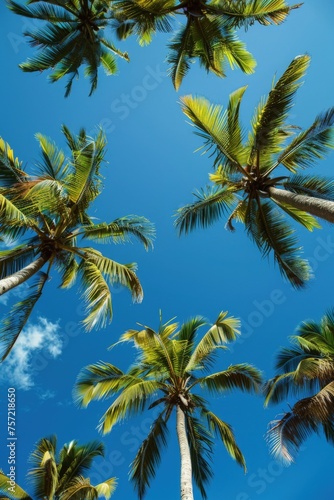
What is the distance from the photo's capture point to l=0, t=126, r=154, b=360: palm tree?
32.9 feet

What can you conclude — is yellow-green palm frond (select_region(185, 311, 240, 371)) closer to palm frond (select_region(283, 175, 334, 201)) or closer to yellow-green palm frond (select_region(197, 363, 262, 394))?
yellow-green palm frond (select_region(197, 363, 262, 394))

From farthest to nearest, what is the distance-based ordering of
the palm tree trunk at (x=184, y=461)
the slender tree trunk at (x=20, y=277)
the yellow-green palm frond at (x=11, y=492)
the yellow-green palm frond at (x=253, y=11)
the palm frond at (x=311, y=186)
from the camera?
the yellow-green palm frond at (x=11, y=492), the yellow-green palm frond at (x=253, y=11), the palm frond at (x=311, y=186), the palm tree trunk at (x=184, y=461), the slender tree trunk at (x=20, y=277)

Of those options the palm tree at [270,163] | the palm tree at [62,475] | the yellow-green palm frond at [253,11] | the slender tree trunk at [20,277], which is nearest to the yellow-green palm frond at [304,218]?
the palm tree at [270,163]

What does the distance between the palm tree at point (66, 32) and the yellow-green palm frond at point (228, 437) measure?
43.2 feet

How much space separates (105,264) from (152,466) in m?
5.64

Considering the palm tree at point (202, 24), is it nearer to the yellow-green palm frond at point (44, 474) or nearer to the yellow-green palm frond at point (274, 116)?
the yellow-green palm frond at point (274, 116)

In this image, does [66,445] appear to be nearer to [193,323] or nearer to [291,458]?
[193,323]

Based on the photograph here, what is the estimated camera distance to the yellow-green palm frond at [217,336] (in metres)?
11.8

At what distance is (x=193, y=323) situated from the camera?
1359cm

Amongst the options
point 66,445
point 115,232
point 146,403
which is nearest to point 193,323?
point 146,403

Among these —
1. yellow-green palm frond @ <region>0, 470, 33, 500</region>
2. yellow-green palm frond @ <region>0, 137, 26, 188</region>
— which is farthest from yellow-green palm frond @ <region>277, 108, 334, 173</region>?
yellow-green palm frond @ <region>0, 470, 33, 500</region>

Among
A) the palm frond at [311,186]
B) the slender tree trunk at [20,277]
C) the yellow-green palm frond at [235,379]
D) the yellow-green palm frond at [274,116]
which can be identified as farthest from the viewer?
the yellow-green palm frond at [235,379]

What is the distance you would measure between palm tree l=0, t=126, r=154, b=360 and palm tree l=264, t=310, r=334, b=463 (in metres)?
5.08

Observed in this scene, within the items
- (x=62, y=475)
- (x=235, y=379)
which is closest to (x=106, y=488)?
(x=62, y=475)
